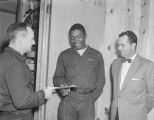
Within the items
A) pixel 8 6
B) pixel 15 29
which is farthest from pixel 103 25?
pixel 8 6

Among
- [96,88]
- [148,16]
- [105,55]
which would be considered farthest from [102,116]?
[148,16]

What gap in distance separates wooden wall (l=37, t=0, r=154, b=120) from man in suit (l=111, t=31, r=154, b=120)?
0.44 meters

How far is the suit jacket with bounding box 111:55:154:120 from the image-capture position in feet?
7.79

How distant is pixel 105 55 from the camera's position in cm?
326

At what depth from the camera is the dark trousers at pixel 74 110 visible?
8.71 ft

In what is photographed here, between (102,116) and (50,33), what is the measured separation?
4.44 ft

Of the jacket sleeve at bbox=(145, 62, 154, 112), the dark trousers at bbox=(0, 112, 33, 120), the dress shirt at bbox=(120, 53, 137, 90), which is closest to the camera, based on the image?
the dark trousers at bbox=(0, 112, 33, 120)

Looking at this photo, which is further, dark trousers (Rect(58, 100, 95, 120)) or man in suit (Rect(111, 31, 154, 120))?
dark trousers (Rect(58, 100, 95, 120))

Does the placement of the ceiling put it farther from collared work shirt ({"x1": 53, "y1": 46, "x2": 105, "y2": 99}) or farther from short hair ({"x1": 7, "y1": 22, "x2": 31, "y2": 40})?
short hair ({"x1": 7, "y1": 22, "x2": 31, "y2": 40})

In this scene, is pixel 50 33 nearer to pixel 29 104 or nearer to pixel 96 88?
pixel 96 88

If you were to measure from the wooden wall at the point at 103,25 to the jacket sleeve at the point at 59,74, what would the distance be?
5cm

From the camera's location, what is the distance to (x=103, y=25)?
332 centimetres

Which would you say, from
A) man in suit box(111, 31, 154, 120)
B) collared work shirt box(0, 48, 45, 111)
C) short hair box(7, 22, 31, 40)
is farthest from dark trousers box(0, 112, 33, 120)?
man in suit box(111, 31, 154, 120)

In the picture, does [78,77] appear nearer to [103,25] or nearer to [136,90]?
[136,90]
